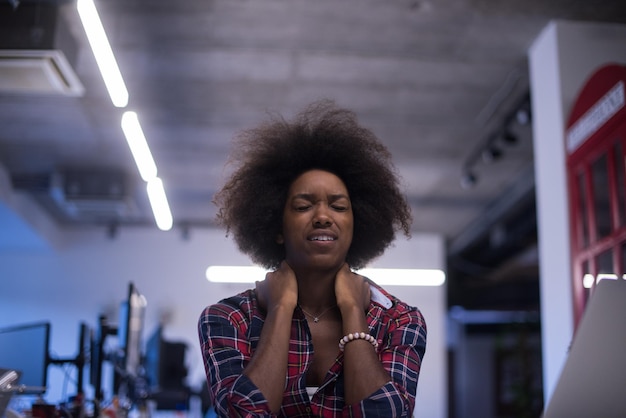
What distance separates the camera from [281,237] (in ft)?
6.89

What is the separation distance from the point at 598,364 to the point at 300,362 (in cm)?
65

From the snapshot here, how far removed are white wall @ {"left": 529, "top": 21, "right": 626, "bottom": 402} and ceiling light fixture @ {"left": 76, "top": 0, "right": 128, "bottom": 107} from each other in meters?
2.65

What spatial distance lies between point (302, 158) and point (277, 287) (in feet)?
1.61

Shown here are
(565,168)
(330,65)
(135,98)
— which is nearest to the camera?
(565,168)

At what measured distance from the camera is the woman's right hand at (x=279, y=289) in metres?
1.77

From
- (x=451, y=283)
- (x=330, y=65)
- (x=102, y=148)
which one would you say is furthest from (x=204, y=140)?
(x=451, y=283)

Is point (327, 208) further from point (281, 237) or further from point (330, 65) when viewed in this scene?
point (330, 65)

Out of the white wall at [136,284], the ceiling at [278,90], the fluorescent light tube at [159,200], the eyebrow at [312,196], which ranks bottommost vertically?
the eyebrow at [312,196]

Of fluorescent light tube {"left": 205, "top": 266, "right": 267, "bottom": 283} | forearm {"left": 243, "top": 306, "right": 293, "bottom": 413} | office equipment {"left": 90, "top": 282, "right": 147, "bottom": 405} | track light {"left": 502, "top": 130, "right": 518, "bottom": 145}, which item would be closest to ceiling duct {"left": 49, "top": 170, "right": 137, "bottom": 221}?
fluorescent light tube {"left": 205, "top": 266, "right": 267, "bottom": 283}

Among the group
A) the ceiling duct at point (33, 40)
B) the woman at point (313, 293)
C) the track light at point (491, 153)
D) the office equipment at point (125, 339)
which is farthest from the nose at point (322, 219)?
the track light at point (491, 153)

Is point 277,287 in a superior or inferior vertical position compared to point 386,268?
inferior

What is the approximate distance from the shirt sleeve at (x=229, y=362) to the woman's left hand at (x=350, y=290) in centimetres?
24

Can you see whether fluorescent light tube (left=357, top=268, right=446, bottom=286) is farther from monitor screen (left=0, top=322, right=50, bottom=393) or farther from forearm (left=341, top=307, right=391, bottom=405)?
forearm (left=341, top=307, right=391, bottom=405)

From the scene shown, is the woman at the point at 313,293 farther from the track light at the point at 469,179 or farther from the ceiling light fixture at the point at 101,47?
the track light at the point at 469,179
